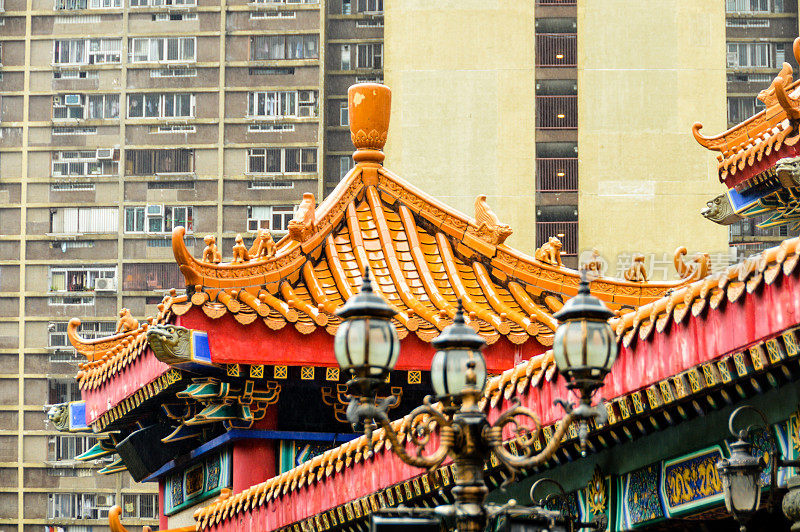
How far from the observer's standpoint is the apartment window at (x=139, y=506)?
57.2 metres

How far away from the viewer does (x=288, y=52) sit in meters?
59.2

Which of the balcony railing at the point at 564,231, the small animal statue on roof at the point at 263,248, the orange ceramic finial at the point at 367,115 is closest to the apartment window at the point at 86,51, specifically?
the balcony railing at the point at 564,231

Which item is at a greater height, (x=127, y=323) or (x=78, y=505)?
(x=78, y=505)

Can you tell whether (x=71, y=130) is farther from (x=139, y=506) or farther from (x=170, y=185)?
(x=139, y=506)

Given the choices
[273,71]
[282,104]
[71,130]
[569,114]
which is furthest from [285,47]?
[569,114]

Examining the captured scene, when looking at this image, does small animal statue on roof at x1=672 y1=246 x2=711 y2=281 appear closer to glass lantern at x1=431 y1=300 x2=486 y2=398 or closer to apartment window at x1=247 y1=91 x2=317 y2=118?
glass lantern at x1=431 y1=300 x2=486 y2=398

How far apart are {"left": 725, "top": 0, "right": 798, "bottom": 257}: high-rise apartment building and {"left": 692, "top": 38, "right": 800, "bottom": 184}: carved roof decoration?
44.7 m

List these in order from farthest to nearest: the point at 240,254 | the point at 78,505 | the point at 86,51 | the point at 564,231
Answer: the point at 86,51
the point at 78,505
the point at 564,231
the point at 240,254

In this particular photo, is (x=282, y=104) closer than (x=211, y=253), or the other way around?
(x=211, y=253)

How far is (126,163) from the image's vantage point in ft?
194

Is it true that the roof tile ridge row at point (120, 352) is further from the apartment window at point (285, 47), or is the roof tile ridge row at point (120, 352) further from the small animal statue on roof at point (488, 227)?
the apartment window at point (285, 47)

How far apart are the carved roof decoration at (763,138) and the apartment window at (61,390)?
4496cm

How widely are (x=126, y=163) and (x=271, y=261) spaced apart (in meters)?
43.9

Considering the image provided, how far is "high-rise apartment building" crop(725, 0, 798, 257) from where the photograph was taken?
5956cm
